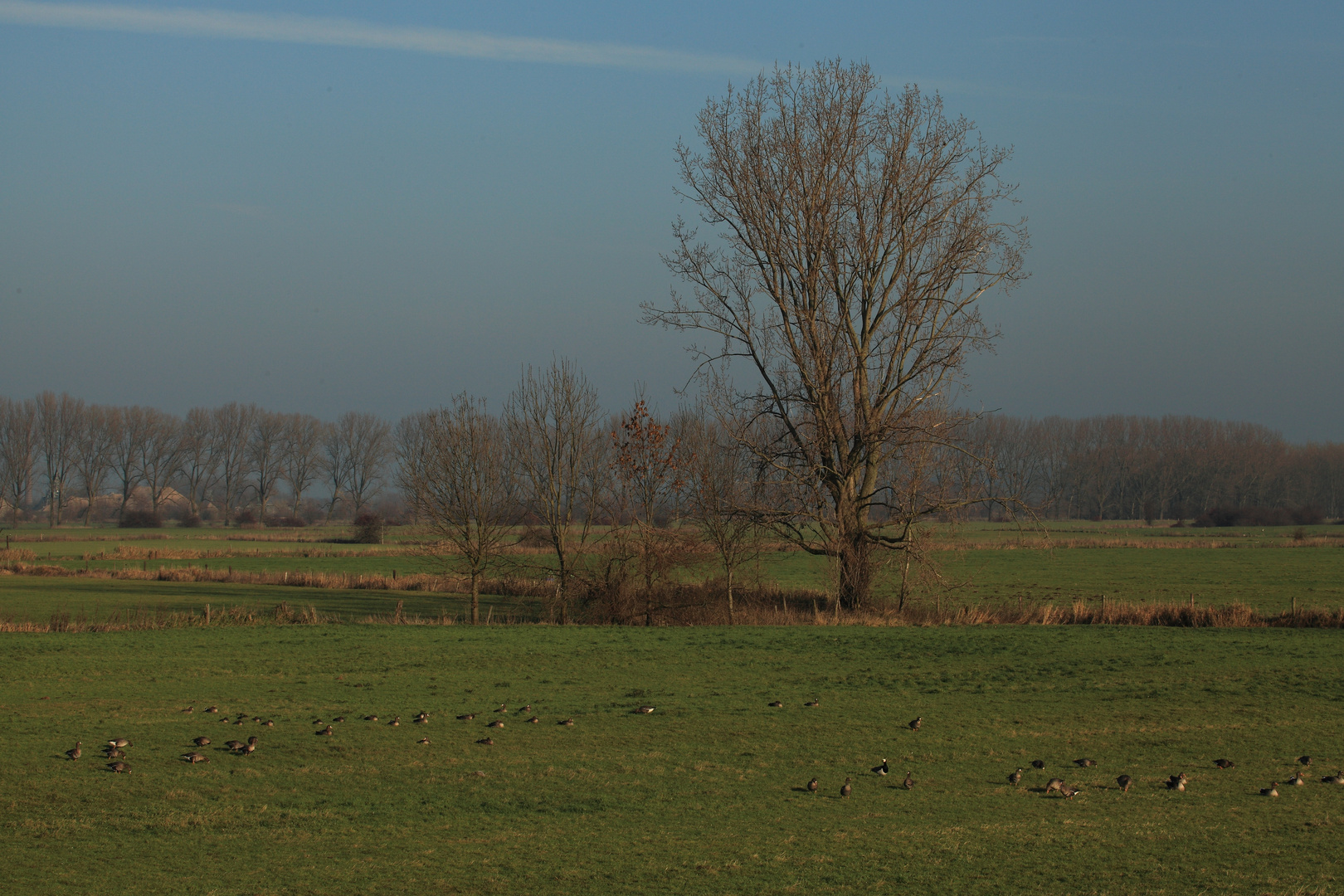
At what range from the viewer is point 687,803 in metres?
9.05

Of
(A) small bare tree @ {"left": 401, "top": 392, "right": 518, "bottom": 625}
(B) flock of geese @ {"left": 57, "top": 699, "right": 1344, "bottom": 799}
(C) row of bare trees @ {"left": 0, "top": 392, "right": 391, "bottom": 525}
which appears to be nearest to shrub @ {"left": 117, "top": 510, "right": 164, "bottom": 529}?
(C) row of bare trees @ {"left": 0, "top": 392, "right": 391, "bottom": 525}

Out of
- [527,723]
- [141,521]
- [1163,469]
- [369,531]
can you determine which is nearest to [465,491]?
[527,723]

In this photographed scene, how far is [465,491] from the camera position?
3198 cm

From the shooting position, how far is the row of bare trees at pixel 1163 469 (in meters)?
142

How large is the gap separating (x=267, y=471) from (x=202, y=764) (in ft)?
429

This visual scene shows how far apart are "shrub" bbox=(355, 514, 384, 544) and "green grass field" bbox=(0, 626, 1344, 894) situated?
2727 inches

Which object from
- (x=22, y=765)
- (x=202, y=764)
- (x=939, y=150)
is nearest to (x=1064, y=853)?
(x=202, y=764)

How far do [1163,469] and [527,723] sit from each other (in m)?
152

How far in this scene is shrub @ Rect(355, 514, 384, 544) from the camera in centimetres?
Answer: 8612

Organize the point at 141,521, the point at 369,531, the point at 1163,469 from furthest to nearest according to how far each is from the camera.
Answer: the point at 1163,469 < the point at 141,521 < the point at 369,531

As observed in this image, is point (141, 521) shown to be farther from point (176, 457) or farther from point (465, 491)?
point (465, 491)

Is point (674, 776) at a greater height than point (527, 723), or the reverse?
point (674, 776)

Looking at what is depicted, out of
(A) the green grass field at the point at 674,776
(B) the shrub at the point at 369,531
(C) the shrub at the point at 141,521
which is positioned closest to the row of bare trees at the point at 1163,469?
(B) the shrub at the point at 369,531

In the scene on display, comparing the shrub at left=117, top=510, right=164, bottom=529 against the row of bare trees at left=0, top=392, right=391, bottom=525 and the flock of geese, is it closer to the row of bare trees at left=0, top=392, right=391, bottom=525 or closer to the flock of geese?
the row of bare trees at left=0, top=392, right=391, bottom=525
